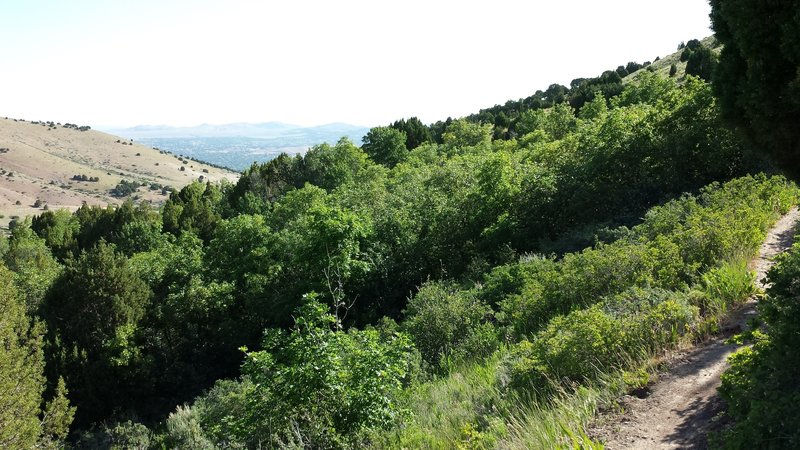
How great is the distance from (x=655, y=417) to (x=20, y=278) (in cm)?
3387

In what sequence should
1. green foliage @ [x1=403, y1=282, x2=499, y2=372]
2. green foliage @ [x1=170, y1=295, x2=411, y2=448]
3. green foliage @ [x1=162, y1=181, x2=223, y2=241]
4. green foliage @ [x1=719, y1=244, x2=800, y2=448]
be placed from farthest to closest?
1. green foliage @ [x1=162, y1=181, x2=223, y2=241]
2. green foliage @ [x1=403, y1=282, x2=499, y2=372]
3. green foliage @ [x1=170, y1=295, x2=411, y2=448]
4. green foliage @ [x1=719, y1=244, x2=800, y2=448]

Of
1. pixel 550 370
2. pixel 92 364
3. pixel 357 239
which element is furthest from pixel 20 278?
A: pixel 550 370

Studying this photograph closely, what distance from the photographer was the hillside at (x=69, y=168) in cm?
12150

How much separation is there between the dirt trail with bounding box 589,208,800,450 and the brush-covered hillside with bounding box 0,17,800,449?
25cm

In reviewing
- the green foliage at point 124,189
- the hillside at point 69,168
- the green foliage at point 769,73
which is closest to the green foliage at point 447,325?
the green foliage at point 769,73

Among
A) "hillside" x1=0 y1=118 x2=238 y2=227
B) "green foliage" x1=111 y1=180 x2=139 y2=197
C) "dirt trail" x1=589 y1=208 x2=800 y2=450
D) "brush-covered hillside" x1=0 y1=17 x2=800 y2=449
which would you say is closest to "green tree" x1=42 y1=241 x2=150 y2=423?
"brush-covered hillside" x1=0 y1=17 x2=800 y2=449

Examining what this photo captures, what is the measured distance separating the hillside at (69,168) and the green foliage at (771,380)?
389 feet

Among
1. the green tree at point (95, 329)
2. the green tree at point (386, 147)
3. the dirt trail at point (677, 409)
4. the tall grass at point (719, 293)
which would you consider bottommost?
the green tree at point (95, 329)

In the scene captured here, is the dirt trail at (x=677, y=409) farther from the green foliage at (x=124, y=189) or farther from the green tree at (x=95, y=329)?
the green foliage at (x=124, y=189)

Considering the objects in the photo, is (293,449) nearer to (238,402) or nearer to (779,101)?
(779,101)

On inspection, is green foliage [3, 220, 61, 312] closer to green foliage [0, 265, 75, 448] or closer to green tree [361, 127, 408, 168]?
green foliage [0, 265, 75, 448]

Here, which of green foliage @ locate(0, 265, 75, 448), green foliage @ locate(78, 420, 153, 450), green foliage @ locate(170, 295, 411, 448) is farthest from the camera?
green foliage @ locate(78, 420, 153, 450)

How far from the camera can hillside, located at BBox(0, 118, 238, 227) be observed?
122m

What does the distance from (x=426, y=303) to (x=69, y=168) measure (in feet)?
547
